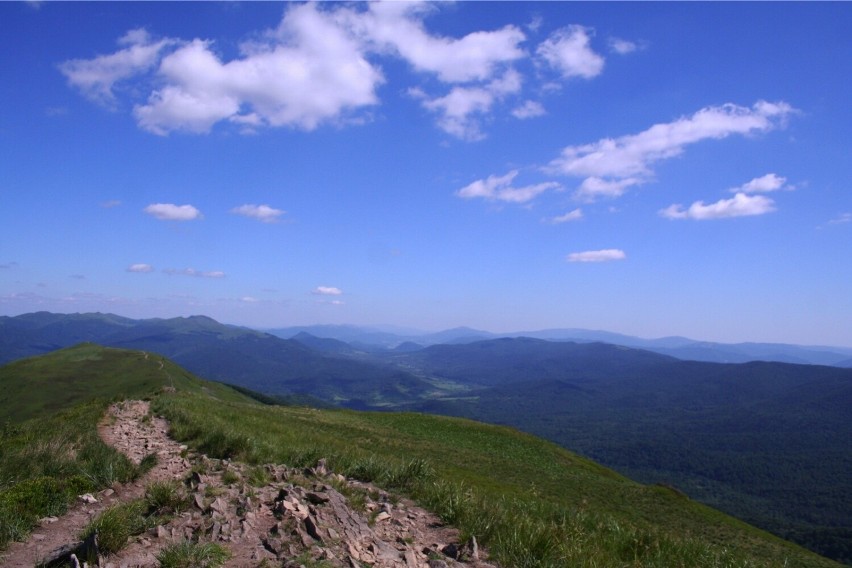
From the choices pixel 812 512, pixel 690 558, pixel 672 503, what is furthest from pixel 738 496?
pixel 690 558

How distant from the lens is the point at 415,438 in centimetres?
3544

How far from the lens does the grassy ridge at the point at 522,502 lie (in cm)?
811

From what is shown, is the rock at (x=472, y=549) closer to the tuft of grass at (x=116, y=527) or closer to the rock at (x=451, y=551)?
the rock at (x=451, y=551)

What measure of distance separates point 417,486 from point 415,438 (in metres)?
25.8

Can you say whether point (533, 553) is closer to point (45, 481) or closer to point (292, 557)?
point (292, 557)

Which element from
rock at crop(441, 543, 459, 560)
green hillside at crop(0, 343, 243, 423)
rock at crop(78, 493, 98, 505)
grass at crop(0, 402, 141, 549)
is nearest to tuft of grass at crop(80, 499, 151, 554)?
grass at crop(0, 402, 141, 549)

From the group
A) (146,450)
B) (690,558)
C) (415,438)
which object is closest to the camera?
(690,558)

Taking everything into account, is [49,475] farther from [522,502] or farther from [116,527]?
[522,502]

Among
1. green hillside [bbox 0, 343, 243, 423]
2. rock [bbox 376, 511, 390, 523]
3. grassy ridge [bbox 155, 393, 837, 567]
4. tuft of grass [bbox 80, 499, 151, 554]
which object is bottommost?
green hillside [bbox 0, 343, 243, 423]

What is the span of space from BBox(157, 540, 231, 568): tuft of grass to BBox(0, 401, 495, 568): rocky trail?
4.8 inches

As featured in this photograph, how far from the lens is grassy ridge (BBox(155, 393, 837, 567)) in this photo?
8.11 metres

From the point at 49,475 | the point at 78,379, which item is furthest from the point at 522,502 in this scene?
the point at 78,379

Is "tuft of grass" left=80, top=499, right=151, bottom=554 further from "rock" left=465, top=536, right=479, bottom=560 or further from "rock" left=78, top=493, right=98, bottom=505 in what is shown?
"rock" left=465, top=536, right=479, bottom=560

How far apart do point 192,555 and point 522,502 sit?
26.5 feet
